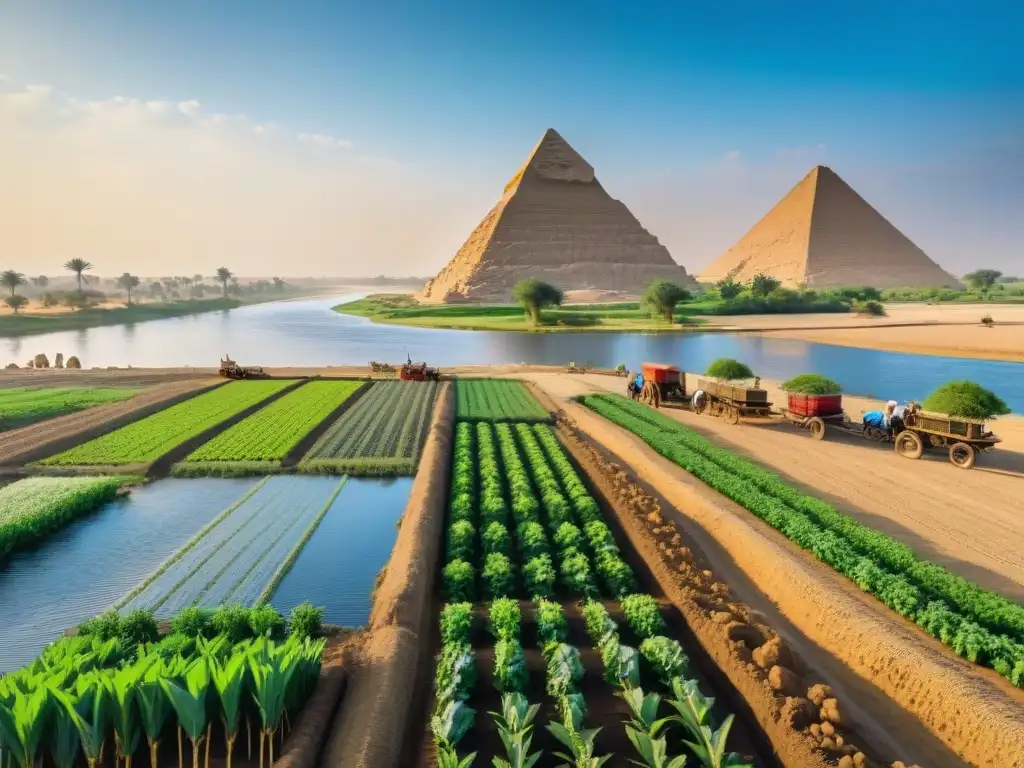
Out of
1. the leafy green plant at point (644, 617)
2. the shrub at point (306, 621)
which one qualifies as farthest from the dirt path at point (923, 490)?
the shrub at point (306, 621)

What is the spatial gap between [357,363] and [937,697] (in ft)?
159

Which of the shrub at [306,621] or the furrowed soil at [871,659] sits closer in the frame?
the furrowed soil at [871,659]

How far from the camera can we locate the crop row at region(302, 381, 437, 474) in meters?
20.1

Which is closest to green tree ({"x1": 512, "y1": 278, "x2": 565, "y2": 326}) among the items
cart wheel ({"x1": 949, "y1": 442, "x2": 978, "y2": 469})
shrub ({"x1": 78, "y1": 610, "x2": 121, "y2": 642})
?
cart wheel ({"x1": 949, "y1": 442, "x2": 978, "y2": 469})

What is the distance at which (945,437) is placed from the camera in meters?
19.4

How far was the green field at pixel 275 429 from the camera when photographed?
819 inches

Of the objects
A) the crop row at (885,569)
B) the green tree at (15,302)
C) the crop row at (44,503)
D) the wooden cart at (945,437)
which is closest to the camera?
the crop row at (885,569)

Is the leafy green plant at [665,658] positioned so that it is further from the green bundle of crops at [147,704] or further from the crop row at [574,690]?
the green bundle of crops at [147,704]

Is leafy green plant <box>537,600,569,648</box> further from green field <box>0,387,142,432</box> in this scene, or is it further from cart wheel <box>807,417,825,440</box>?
green field <box>0,387,142,432</box>

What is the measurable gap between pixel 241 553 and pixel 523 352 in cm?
4889

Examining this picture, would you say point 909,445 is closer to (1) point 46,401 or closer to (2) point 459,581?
(2) point 459,581

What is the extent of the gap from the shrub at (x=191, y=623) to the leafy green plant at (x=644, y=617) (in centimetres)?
714

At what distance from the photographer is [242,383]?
35.6 meters

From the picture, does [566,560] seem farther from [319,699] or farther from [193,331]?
[193,331]
